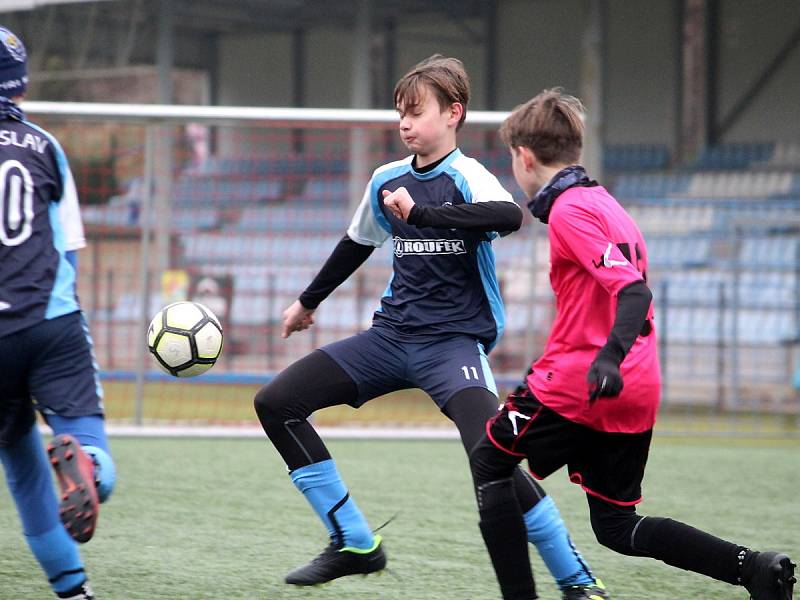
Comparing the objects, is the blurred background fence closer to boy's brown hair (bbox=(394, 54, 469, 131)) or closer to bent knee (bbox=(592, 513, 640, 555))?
boy's brown hair (bbox=(394, 54, 469, 131))

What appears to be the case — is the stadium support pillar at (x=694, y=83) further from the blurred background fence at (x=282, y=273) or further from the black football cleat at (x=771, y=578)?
the black football cleat at (x=771, y=578)

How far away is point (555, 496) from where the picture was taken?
616cm

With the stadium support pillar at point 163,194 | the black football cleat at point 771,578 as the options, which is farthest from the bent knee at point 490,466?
the stadium support pillar at point 163,194

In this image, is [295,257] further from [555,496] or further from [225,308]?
[555,496]

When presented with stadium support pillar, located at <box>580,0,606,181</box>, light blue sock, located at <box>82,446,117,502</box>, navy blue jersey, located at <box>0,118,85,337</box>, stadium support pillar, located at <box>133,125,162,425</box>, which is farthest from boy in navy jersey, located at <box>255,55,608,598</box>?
stadium support pillar, located at <box>580,0,606,181</box>

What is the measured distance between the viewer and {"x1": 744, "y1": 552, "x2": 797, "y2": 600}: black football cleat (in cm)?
333

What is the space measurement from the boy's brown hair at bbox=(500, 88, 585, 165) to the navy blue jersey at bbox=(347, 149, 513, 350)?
0.45 metres

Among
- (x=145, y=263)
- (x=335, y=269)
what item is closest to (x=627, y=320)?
(x=335, y=269)

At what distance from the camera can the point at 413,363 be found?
12.9 feet

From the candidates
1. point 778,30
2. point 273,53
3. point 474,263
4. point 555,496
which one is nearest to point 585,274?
point 474,263

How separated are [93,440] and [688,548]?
169 cm

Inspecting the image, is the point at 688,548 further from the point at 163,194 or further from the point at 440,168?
the point at 163,194

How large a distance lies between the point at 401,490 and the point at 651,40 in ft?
52.3

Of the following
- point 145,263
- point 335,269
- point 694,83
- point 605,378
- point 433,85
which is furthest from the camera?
point 694,83
